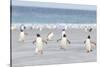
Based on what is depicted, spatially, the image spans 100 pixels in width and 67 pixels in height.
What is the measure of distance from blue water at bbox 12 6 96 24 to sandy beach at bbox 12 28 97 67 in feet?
0.27

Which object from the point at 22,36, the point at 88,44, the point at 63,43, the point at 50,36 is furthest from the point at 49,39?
the point at 88,44

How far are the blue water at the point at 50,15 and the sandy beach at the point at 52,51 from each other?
8 cm

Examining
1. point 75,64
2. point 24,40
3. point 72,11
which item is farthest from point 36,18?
point 75,64

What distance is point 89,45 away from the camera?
6.70ft

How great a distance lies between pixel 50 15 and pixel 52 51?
30 cm

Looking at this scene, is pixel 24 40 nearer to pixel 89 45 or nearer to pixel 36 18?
pixel 36 18

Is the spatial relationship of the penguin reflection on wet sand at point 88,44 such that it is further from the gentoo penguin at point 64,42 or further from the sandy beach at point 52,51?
the gentoo penguin at point 64,42

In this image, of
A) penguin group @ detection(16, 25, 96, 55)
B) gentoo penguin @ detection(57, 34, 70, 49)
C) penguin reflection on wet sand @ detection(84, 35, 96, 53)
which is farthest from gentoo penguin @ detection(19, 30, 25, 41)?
penguin reflection on wet sand @ detection(84, 35, 96, 53)

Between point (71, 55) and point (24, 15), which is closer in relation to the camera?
point (24, 15)

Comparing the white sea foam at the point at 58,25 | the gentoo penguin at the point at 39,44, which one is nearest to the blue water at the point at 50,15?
the white sea foam at the point at 58,25

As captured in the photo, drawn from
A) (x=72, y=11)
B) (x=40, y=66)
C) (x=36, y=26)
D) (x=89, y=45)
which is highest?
(x=72, y=11)

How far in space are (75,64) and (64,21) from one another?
388 millimetres

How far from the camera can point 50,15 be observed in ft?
6.28

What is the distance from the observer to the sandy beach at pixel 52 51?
5.90 feet
